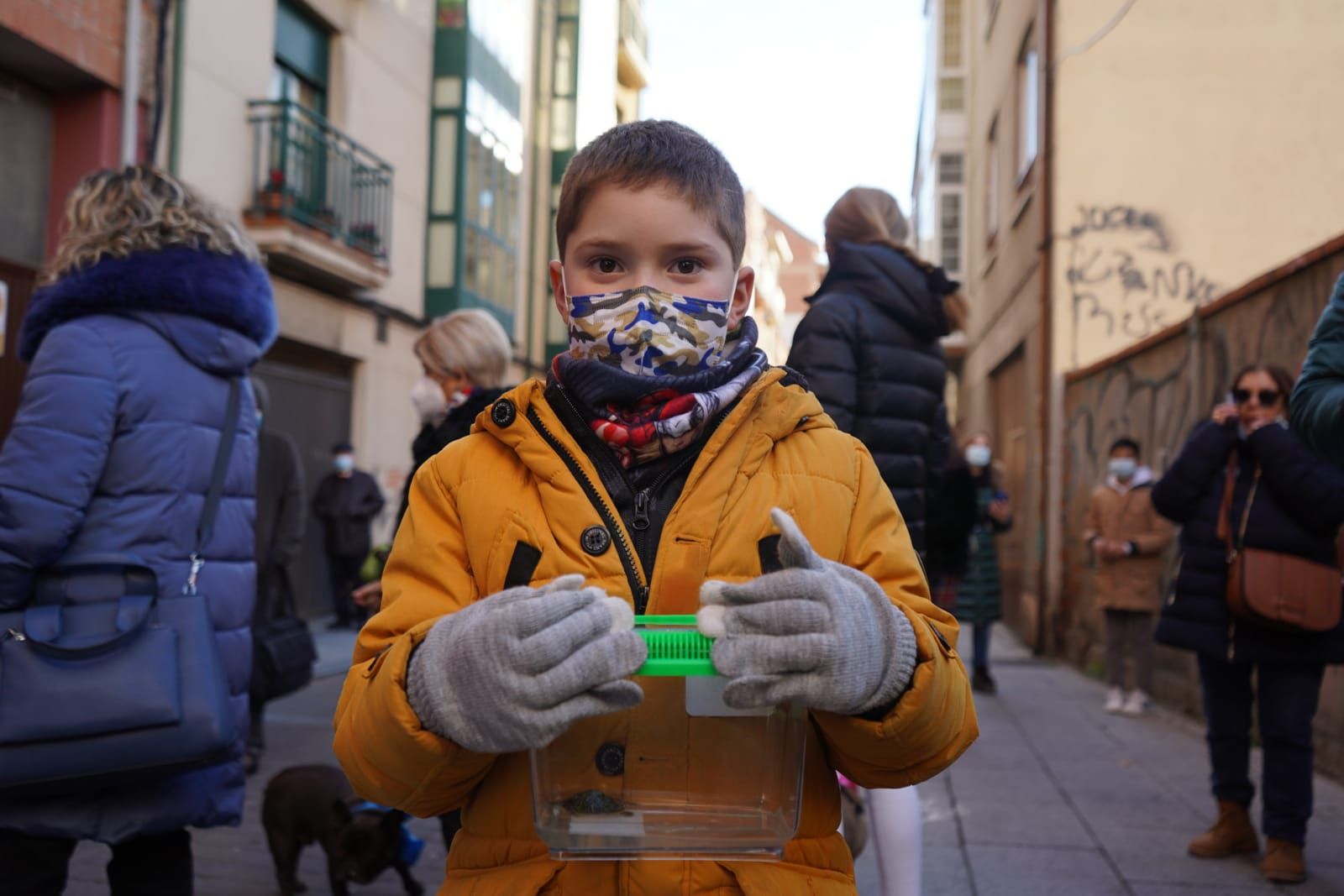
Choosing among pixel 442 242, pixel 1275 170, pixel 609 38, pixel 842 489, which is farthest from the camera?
pixel 609 38

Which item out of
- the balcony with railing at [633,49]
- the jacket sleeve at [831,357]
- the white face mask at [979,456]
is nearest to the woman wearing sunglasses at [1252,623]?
the jacket sleeve at [831,357]

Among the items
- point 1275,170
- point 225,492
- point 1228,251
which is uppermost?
point 1275,170

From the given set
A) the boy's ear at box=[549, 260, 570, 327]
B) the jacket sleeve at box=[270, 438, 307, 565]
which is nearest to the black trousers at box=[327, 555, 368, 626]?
the jacket sleeve at box=[270, 438, 307, 565]

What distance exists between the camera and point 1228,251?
10.2 metres

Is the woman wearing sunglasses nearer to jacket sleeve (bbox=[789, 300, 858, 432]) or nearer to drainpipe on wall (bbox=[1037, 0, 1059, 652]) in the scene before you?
jacket sleeve (bbox=[789, 300, 858, 432])

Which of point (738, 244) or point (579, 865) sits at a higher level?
Result: point (738, 244)

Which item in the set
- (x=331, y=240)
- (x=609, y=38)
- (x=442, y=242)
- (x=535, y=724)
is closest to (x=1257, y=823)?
(x=535, y=724)

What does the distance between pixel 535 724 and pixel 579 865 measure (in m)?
0.36

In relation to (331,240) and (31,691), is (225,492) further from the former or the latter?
(331,240)

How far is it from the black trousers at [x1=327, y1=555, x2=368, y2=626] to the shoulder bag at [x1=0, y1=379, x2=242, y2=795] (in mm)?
9923

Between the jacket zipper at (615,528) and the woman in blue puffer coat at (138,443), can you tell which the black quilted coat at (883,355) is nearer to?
the woman in blue puffer coat at (138,443)

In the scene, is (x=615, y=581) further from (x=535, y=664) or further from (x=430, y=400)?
(x=430, y=400)

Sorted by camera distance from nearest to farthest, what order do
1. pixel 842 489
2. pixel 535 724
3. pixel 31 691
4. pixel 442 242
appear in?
1. pixel 535 724
2. pixel 842 489
3. pixel 31 691
4. pixel 442 242

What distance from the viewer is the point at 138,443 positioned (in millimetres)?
2762
